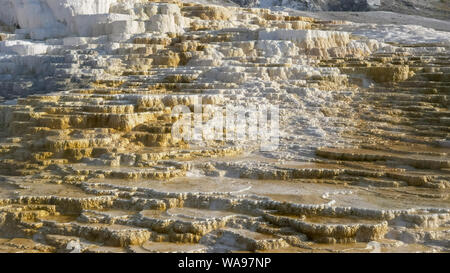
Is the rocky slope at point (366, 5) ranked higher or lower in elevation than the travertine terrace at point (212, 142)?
higher

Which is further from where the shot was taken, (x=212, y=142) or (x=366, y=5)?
(x=366, y=5)

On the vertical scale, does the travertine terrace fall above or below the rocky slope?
below

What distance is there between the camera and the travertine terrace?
20.7 ft

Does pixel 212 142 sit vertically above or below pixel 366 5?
below

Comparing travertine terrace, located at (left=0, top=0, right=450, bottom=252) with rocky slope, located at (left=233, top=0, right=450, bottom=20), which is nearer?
travertine terrace, located at (left=0, top=0, right=450, bottom=252)

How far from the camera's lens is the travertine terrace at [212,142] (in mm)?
6301

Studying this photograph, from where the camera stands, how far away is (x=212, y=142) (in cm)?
920

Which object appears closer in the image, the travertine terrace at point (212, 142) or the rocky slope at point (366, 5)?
the travertine terrace at point (212, 142)

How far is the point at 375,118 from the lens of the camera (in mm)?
10328
